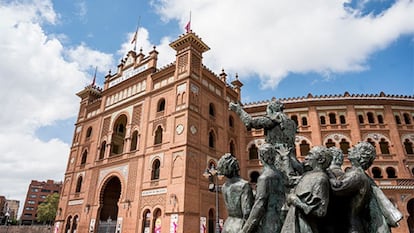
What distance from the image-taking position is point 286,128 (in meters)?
5.00

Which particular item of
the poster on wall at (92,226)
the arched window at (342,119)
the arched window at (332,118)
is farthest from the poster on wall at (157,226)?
the arched window at (342,119)

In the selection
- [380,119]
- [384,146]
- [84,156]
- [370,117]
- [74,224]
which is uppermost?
[370,117]

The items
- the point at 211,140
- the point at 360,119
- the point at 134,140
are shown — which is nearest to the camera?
the point at 211,140

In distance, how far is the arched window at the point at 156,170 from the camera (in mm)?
18547

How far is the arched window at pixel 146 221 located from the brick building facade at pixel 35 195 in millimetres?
60514

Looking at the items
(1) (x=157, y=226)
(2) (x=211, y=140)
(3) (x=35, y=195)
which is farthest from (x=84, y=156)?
(3) (x=35, y=195)

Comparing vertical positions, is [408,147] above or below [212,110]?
below

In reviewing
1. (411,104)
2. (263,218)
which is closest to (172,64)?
(263,218)

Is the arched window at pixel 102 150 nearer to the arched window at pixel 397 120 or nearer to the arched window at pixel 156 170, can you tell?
the arched window at pixel 156 170

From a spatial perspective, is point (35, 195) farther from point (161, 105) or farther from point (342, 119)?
point (342, 119)

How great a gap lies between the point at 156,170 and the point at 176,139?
8.61ft

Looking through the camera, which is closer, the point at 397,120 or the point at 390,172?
the point at 390,172

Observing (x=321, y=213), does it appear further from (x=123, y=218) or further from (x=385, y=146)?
(x=385, y=146)

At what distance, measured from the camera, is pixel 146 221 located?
58.1ft
